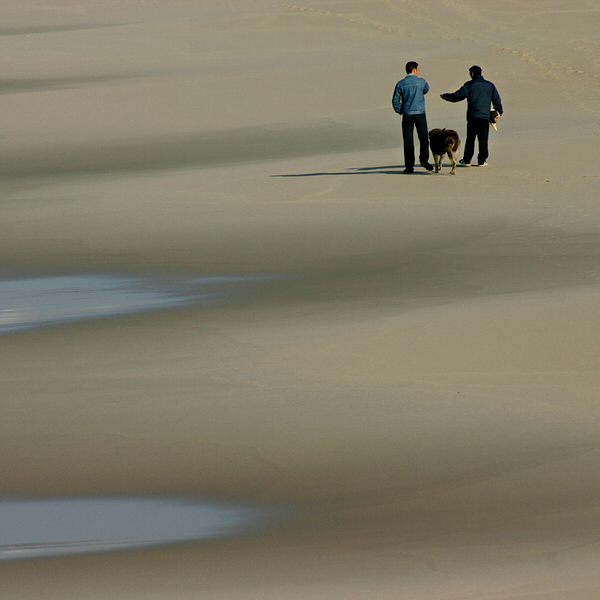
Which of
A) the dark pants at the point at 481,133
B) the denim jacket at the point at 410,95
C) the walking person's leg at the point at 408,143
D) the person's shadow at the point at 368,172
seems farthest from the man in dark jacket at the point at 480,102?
the person's shadow at the point at 368,172

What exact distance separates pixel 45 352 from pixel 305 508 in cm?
297

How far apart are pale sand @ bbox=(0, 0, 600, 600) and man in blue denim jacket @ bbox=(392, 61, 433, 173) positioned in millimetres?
489

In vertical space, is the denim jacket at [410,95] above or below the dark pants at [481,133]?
above

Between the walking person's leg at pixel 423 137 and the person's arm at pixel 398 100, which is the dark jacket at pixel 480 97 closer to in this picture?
the walking person's leg at pixel 423 137

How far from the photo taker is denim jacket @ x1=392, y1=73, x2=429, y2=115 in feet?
44.4

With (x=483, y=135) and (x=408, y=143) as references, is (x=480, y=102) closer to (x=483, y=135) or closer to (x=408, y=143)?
(x=483, y=135)

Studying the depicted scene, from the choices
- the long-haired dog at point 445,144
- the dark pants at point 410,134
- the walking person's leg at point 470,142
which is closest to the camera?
the long-haired dog at point 445,144

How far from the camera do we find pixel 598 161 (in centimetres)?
1359

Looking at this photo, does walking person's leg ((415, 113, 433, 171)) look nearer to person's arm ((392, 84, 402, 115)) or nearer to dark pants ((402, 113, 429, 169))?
dark pants ((402, 113, 429, 169))

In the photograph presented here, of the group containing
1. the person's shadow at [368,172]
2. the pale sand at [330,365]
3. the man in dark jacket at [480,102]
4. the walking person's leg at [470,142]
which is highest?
the man in dark jacket at [480,102]

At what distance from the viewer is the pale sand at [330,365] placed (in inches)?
170

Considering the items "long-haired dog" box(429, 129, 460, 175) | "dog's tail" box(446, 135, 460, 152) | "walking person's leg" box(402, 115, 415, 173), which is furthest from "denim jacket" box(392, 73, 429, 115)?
"dog's tail" box(446, 135, 460, 152)

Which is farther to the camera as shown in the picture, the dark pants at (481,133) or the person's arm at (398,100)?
the dark pants at (481,133)

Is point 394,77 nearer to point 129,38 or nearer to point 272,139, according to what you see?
point 272,139
